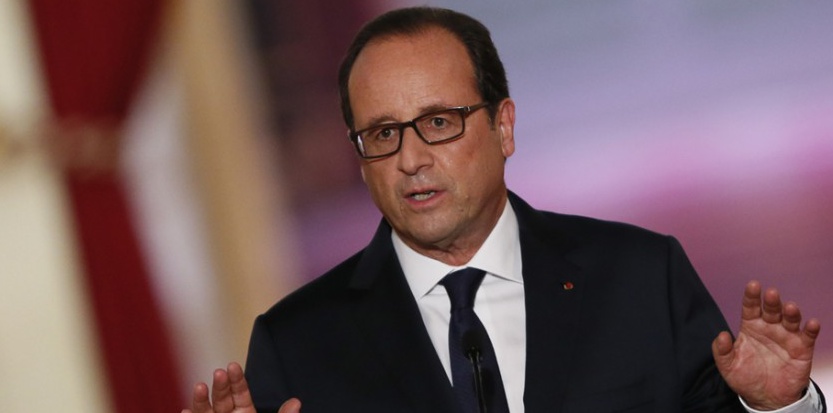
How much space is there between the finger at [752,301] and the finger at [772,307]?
1 cm

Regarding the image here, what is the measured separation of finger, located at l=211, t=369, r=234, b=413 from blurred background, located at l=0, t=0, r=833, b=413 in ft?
5.81

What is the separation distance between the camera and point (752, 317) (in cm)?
187

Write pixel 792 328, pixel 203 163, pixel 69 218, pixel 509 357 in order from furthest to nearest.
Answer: pixel 203 163 → pixel 69 218 → pixel 509 357 → pixel 792 328

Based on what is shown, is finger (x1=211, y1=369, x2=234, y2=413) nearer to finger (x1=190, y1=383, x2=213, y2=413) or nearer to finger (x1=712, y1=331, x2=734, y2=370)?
finger (x1=190, y1=383, x2=213, y2=413)

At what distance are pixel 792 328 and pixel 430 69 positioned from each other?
71 centimetres

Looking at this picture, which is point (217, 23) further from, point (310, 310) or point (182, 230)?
point (310, 310)

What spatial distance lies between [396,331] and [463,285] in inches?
5.3

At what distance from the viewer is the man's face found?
2.03m

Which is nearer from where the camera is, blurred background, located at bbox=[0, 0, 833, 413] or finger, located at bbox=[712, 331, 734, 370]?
finger, located at bbox=[712, 331, 734, 370]

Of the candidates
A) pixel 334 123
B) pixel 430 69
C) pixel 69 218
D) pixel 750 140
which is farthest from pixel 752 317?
pixel 69 218

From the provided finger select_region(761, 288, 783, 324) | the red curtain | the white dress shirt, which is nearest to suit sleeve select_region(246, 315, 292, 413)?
the white dress shirt

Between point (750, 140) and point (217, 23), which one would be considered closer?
point (750, 140)

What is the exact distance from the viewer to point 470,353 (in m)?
1.76

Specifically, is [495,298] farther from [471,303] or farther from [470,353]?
[470,353]
